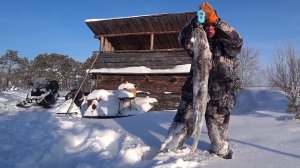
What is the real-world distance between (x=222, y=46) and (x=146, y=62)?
996cm

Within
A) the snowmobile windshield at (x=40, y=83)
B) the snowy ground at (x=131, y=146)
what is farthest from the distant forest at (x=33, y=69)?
the snowy ground at (x=131, y=146)

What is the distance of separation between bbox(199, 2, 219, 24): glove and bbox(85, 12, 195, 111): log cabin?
28.6 ft

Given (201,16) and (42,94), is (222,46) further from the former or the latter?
(42,94)

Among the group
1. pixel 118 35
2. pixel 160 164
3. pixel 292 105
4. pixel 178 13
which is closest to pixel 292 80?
pixel 292 105

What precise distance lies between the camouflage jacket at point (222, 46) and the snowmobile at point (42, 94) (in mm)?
11371

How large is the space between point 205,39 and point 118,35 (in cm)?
1118

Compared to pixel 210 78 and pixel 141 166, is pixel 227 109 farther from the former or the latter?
pixel 141 166

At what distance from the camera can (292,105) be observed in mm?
7336

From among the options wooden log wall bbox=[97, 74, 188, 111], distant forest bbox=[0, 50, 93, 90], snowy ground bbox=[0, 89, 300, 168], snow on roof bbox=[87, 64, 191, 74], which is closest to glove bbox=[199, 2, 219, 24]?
snowy ground bbox=[0, 89, 300, 168]

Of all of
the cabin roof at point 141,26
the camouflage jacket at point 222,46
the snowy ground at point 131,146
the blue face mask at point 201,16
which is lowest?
the snowy ground at point 131,146

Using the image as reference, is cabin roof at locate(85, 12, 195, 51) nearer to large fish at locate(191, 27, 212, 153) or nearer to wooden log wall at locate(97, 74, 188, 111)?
wooden log wall at locate(97, 74, 188, 111)

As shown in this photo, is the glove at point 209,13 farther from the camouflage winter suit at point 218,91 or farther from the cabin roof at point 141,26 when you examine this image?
the cabin roof at point 141,26

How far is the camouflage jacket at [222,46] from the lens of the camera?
3994 millimetres

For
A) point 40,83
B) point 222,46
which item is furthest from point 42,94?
point 222,46
